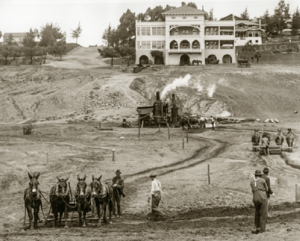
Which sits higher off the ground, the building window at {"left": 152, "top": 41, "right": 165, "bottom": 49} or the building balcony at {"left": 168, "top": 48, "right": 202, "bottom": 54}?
the building window at {"left": 152, "top": 41, "right": 165, "bottom": 49}

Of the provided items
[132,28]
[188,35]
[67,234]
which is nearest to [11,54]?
[132,28]

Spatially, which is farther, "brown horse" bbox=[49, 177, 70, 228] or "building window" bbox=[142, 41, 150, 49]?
"building window" bbox=[142, 41, 150, 49]

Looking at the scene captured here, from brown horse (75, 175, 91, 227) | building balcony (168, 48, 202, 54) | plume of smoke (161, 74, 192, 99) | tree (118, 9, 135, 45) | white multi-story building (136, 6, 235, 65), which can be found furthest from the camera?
tree (118, 9, 135, 45)

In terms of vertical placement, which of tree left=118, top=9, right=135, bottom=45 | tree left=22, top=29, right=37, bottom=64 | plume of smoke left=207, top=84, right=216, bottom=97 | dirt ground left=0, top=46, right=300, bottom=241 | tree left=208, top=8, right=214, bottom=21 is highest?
tree left=208, top=8, right=214, bottom=21

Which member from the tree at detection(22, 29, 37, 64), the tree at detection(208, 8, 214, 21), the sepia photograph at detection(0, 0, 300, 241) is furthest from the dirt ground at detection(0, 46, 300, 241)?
the tree at detection(208, 8, 214, 21)

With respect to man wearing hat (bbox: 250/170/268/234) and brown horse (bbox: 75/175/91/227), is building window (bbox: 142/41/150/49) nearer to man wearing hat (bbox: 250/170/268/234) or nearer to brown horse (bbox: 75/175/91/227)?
brown horse (bbox: 75/175/91/227)

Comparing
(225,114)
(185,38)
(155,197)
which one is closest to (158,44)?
(185,38)
